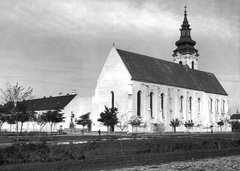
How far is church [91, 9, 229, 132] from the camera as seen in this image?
6028 cm

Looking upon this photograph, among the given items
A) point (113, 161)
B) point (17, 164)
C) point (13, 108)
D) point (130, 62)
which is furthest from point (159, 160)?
point (130, 62)

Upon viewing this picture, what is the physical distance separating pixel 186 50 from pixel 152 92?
3305 centimetres

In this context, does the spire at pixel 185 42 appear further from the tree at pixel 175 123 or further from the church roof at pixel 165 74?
the tree at pixel 175 123

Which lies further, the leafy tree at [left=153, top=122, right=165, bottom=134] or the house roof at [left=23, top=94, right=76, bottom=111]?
the house roof at [left=23, top=94, right=76, bottom=111]

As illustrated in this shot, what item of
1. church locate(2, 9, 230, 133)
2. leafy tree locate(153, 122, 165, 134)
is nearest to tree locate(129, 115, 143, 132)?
church locate(2, 9, 230, 133)

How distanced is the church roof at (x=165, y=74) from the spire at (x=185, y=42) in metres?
8.57

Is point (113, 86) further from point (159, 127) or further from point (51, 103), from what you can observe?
point (51, 103)

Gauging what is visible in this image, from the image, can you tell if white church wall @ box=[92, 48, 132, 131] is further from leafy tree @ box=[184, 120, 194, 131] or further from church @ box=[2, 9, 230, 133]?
leafy tree @ box=[184, 120, 194, 131]

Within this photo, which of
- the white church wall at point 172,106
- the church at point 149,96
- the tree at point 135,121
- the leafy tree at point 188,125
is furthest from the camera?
the leafy tree at point 188,125

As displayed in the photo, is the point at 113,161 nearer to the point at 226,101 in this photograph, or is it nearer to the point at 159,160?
the point at 159,160

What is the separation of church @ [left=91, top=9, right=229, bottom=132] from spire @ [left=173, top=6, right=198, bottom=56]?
460 inches

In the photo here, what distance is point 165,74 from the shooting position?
7000 centimetres

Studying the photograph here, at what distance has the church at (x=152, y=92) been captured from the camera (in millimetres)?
60281

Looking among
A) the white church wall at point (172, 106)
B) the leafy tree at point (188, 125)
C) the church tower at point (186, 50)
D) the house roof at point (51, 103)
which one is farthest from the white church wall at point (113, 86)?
the church tower at point (186, 50)
